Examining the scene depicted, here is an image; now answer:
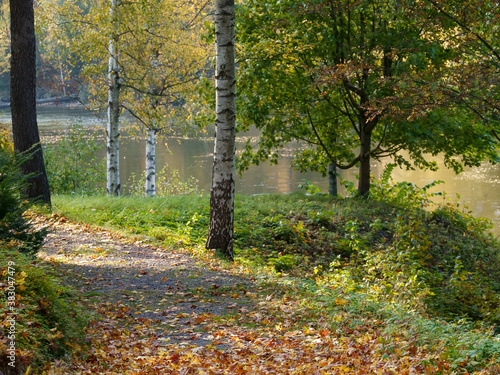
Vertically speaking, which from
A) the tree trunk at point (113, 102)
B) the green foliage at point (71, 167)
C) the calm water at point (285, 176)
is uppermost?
the tree trunk at point (113, 102)

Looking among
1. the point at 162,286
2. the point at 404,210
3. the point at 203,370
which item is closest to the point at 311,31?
the point at 404,210

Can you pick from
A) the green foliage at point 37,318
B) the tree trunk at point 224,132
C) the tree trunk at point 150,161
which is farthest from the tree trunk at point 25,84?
the tree trunk at point 150,161

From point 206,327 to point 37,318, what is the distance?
6.11 feet

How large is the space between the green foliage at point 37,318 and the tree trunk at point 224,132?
3664 millimetres

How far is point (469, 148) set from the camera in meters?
12.2

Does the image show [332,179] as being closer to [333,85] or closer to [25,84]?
[333,85]

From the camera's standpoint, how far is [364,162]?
13094 mm

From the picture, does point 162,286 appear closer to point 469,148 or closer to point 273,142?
point 273,142

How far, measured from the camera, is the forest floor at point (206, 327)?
407 centimetres

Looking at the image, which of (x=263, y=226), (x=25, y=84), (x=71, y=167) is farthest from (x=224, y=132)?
(x=71, y=167)

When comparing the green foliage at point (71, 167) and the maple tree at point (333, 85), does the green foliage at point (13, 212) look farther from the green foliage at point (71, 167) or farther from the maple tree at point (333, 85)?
the green foliage at point (71, 167)

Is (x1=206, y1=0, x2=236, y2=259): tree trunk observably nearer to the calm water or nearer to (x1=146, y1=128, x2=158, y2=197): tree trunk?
(x1=146, y1=128, x2=158, y2=197): tree trunk

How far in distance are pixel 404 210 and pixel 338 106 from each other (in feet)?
10.7

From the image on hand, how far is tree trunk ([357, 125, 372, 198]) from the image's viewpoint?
12875mm
